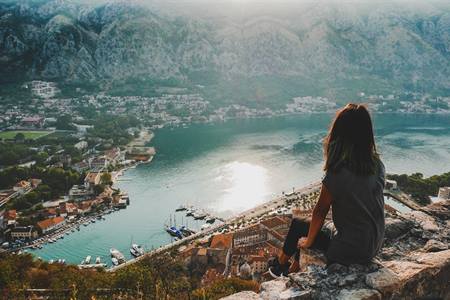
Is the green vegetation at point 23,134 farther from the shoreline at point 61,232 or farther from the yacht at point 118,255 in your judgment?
the yacht at point 118,255

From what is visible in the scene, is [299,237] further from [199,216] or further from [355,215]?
[199,216]

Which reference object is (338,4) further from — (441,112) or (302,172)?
(302,172)

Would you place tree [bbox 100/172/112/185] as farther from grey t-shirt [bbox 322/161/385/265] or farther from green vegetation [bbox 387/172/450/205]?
grey t-shirt [bbox 322/161/385/265]

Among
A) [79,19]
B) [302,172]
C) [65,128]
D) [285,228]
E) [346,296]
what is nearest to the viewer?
[346,296]

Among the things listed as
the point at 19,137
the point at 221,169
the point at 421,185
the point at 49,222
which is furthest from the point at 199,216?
the point at 19,137

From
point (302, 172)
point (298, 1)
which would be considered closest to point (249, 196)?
point (302, 172)

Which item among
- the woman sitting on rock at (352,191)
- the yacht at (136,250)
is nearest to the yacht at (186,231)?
the yacht at (136,250)
